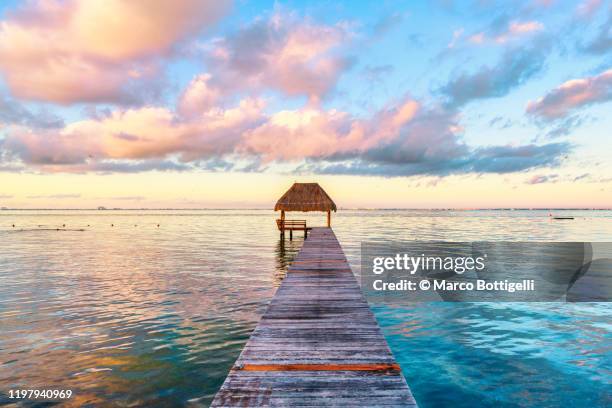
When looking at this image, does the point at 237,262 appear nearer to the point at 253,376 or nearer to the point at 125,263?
the point at 125,263

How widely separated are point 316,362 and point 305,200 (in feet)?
98.9

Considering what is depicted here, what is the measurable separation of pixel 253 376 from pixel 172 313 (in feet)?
27.4

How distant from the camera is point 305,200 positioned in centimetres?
3559

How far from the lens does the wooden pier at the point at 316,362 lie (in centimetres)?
449

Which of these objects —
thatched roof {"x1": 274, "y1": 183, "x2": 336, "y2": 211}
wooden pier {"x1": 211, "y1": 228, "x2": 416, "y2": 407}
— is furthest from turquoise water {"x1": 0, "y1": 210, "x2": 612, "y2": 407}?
thatched roof {"x1": 274, "y1": 183, "x2": 336, "y2": 211}

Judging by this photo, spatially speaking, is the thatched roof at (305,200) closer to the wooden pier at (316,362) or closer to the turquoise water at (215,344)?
the turquoise water at (215,344)

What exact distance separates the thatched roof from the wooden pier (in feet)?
82.9

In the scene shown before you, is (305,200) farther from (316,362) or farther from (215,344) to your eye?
(316,362)

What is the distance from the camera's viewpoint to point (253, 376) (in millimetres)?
5117

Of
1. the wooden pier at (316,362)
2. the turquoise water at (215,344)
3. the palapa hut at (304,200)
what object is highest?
the palapa hut at (304,200)

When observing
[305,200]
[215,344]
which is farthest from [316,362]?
[305,200]

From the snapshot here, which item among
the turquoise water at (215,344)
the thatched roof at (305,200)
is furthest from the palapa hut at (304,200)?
the turquoise water at (215,344)

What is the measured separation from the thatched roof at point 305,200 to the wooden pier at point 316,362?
82.9 feet

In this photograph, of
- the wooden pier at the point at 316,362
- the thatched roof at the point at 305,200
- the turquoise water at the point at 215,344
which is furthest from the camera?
the thatched roof at the point at 305,200
